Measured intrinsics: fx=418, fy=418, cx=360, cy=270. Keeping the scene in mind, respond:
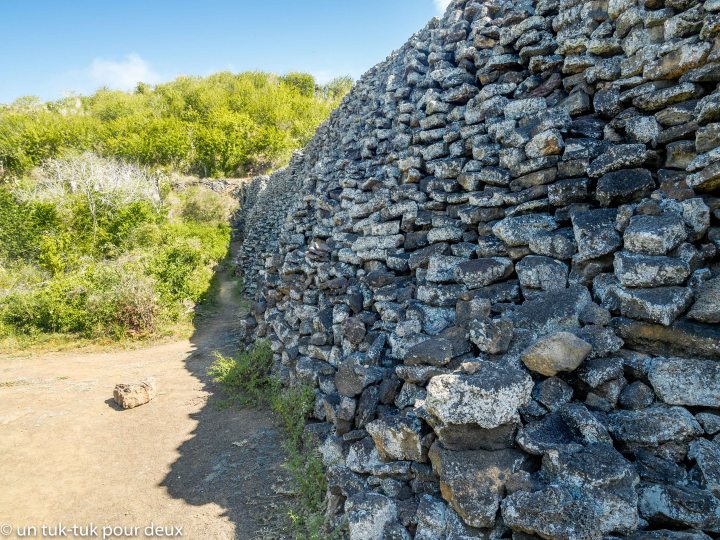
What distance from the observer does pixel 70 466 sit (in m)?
5.45

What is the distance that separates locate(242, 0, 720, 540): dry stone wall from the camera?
2.46 meters

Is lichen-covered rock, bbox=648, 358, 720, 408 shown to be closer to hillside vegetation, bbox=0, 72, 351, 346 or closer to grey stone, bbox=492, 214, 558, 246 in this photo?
grey stone, bbox=492, 214, 558, 246

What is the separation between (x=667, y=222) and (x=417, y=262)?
230 centimetres

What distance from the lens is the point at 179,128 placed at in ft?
99.7

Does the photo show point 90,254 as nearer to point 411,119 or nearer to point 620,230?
point 411,119

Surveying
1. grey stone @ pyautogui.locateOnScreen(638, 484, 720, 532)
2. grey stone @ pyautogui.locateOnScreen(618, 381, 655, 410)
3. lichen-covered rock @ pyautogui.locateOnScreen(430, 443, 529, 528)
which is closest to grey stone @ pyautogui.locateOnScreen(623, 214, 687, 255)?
grey stone @ pyautogui.locateOnScreen(618, 381, 655, 410)

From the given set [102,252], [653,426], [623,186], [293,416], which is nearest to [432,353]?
[653,426]

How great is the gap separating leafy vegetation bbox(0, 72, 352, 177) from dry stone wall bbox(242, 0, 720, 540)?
26060mm

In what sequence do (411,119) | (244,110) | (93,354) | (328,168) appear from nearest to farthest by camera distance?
(411,119)
(328,168)
(93,354)
(244,110)

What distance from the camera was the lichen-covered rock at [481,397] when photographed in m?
2.65

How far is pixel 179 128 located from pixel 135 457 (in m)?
29.7

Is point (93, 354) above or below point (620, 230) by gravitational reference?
below

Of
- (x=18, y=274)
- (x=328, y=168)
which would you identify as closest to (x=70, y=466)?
(x=328, y=168)

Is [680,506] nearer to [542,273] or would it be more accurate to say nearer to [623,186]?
[542,273]
